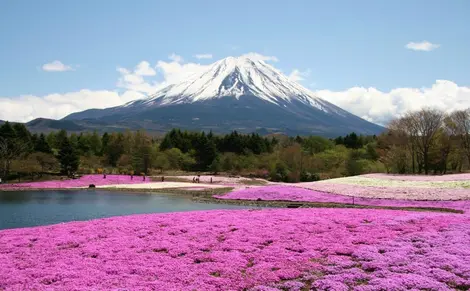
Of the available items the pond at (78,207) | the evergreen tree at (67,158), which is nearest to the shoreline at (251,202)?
the pond at (78,207)

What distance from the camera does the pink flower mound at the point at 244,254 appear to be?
1293cm

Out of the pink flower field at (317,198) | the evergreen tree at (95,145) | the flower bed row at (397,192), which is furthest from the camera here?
the evergreen tree at (95,145)

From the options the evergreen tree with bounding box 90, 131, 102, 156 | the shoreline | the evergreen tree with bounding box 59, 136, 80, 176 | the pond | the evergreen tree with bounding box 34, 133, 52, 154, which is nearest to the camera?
the pond

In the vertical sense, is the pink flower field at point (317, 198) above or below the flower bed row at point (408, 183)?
below

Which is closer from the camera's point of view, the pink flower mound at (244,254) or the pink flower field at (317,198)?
the pink flower mound at (244,254)

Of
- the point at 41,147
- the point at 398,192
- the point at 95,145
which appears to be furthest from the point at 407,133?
the point at 95,145

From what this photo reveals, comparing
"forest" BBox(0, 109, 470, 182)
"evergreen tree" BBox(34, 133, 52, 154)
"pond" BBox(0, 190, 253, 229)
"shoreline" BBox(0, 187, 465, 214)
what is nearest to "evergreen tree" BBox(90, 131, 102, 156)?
"forest" BBox(0, 109, 470, 182)

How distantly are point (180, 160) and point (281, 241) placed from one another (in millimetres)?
81801

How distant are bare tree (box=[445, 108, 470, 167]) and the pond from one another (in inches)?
2082

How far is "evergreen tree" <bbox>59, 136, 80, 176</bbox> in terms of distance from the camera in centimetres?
7292

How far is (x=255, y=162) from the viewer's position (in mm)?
93125

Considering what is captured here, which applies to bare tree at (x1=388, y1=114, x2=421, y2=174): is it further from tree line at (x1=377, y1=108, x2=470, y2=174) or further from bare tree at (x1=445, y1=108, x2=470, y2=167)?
bare tree at (x1=445, y1=108, x2=470, y2=167)

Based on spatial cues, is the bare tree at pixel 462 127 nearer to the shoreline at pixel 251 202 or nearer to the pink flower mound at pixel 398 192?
the pink flower mound at pixel 398 192

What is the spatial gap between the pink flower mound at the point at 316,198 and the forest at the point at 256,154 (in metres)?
31.0
